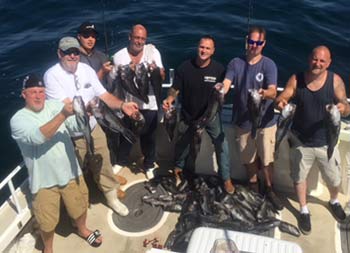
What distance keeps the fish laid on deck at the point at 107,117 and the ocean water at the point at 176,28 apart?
5.39 metres

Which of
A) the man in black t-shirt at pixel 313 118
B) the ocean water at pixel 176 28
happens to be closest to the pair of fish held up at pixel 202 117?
the man in black t-shirt at pixel 313 118

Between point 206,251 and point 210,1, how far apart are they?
41.6ft

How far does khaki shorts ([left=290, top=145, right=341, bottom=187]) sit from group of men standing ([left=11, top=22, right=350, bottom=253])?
0.04 ft

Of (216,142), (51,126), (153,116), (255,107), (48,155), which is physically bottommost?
(216,142)

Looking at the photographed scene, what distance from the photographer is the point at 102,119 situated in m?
5.66

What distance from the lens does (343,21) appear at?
1382 cm

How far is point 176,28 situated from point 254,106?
896cm

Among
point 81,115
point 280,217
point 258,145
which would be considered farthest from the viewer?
point 280,217

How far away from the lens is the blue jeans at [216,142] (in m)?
6.21

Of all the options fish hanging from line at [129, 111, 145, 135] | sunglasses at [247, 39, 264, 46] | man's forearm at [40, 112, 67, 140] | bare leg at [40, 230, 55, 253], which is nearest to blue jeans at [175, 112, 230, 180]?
fish hanging from line at [129, 111, 145, 135]

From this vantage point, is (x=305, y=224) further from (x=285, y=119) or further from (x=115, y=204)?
(x=115, y=204)

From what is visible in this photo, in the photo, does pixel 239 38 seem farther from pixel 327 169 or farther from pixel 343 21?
pixel 327 169

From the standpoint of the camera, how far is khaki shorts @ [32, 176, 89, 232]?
5.16 m

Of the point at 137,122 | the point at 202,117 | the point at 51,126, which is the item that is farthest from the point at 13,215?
the point at 202,117
